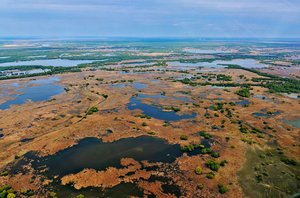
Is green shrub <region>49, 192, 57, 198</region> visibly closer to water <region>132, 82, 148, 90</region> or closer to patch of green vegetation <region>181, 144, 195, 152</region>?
patch of green vegetation <region>181, 144, 195, 152</region>

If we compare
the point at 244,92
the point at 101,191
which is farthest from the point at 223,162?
the point at 244,92

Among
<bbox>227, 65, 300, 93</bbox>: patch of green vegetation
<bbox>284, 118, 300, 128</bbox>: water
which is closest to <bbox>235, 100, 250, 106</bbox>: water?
<bbox>284, 118, 300, 128</bbox>: water

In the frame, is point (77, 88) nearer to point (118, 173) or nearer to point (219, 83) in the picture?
point (219, 83)

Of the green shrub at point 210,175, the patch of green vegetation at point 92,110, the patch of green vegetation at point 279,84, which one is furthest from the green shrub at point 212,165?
the patch of green vegetation at point 279,84

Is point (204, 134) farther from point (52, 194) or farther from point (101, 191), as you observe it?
point (52, 194)

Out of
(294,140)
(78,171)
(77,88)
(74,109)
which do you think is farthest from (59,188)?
(77,88)

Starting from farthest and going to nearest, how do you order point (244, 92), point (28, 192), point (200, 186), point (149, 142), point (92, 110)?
point (244, 92), point (92, 110), point (149, 142), point (200, 186), point (28, 192)

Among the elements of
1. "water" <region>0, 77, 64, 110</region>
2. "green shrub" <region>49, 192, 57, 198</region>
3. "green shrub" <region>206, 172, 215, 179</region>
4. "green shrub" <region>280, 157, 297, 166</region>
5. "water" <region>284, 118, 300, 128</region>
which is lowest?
"water" <region>0, 77, 64, 110</region>

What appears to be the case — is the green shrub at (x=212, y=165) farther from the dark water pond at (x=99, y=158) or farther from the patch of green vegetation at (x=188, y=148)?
the dark water pond at (x=99, y=158)

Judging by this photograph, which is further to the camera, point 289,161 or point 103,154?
point 103,154
